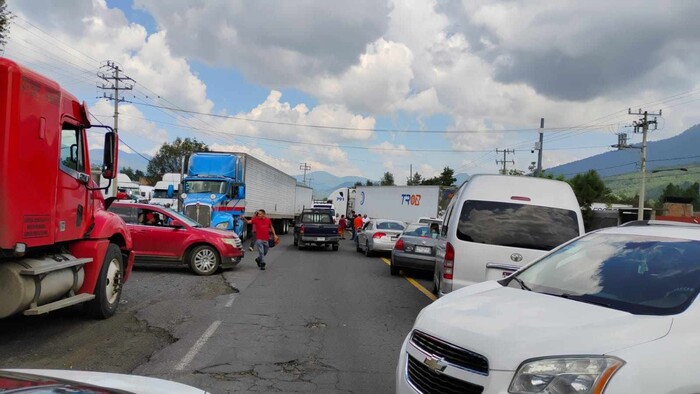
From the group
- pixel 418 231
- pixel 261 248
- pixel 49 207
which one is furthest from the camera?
pixel 418 231

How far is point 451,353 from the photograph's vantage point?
3.29 meters

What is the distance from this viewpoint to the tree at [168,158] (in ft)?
277

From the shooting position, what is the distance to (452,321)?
3.48m

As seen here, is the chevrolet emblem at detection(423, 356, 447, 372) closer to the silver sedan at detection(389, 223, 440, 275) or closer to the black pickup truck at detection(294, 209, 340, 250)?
the silver sedan at detection(389, 223, 440, 275)

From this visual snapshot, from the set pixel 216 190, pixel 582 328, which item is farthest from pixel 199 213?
pixel 582 328

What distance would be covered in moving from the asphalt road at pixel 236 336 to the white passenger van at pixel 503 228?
4.64 ft

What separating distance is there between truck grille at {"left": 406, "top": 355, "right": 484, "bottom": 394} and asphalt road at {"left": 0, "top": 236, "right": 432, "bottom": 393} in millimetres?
1773

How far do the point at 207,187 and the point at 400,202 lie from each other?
14.8 metres

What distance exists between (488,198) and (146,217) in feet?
30.6

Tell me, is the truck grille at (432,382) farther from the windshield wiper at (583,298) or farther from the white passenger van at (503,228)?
the white passenger van at (503,228)

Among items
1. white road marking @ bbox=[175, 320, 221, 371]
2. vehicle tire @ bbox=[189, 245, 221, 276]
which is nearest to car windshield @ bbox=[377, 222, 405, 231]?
vehicle tire @ bbox=[189, 245, 221, 276]

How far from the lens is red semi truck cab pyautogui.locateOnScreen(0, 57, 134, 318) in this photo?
5598 millimetres

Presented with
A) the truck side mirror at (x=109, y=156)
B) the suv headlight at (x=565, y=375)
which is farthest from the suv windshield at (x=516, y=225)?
the truck side mirror at (x=109, y=156)

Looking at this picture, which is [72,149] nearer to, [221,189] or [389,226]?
[389,226]
